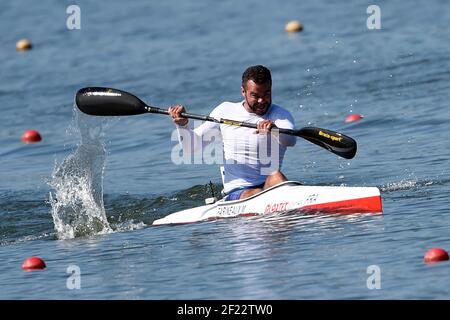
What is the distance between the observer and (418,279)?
408 inches

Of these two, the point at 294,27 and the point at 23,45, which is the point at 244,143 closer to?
the point at 294,27

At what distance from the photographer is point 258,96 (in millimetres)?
13391

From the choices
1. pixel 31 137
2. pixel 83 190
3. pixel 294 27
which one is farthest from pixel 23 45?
pixel 83 190

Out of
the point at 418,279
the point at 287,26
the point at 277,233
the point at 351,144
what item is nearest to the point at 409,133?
the point at 351,144

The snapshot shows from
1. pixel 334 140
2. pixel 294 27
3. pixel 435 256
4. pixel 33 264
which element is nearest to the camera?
pixel 435 256

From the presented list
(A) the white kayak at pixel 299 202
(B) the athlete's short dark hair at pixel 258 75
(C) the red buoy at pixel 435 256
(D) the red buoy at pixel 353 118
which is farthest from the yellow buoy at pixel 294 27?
(C) the red buoy at pixel 435 256

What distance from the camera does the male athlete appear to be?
13.5 meters

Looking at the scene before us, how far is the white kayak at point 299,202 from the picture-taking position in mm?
13164

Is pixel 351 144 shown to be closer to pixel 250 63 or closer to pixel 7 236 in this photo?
pixel 7 236

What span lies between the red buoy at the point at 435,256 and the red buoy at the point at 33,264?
3.93 meters

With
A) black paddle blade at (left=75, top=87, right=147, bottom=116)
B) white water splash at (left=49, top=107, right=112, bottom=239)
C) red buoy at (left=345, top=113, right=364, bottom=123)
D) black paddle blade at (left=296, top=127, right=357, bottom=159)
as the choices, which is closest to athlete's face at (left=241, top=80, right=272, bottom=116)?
black paddle blade at (left=296, top=127, right=357, bottom=159)

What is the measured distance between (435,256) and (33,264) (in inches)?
162

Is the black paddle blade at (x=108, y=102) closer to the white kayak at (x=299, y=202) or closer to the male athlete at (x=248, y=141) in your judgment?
the male athlete at (x=248, y=141)

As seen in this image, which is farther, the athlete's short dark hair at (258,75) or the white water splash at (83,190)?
the white water splash at (83,190)
